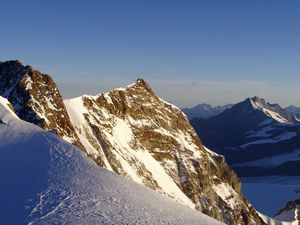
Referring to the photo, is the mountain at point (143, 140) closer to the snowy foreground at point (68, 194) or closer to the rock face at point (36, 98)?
the rock face at point (36, 98)

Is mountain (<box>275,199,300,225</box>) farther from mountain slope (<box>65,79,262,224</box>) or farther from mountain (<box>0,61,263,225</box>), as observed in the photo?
mountain slope (<box>65,79,262,224</box>)

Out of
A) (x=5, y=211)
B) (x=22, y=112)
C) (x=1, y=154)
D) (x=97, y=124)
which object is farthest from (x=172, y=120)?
(x=5, y=211)

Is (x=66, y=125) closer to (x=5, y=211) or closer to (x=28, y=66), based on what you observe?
(x=28, y=66)

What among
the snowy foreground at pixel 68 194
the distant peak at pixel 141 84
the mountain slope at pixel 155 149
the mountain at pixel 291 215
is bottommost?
the mountain at pixel 291 215

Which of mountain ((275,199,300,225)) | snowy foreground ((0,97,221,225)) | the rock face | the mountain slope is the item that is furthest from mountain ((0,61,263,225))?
snowy foreground ((0,97,221,225))

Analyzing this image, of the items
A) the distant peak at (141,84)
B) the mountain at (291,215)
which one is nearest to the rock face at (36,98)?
the distant peak at (141,84)

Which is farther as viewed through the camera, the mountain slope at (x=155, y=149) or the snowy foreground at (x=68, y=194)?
the mountain slope at (x=155, y=149)
